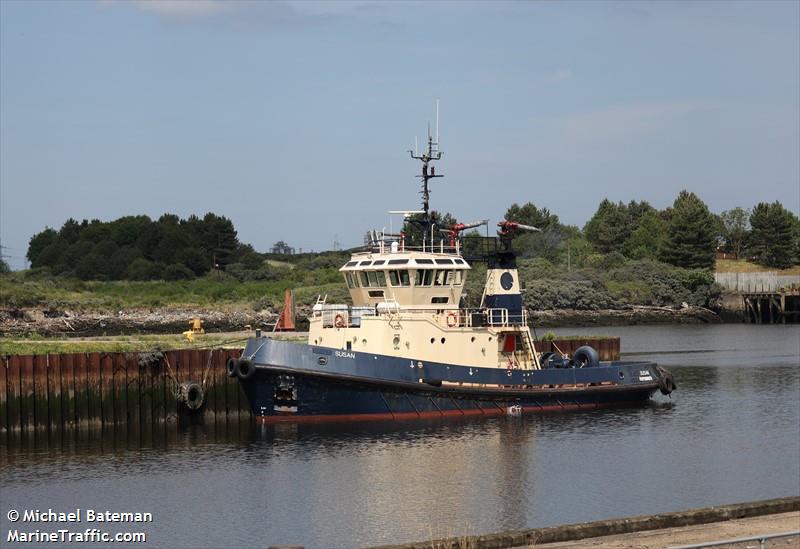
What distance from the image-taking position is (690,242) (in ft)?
388

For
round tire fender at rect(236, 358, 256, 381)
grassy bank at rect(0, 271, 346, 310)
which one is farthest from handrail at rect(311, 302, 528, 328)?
grassy bank at rect(0, 271, 346, 310)

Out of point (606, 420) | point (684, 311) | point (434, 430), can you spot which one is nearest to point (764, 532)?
point (434, 430)

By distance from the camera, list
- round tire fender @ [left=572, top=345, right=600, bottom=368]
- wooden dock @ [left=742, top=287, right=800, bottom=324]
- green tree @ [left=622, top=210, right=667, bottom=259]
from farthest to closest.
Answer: green tree @ [left=622, top=210, right=667, bottom=259], wooden dock @ [left=742, top=287, right=800, bottom=324], round tire fender @ [left=572, top=345, right=600, bottom=368]

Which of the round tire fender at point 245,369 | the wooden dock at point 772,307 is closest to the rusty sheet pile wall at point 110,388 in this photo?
the round tire fender at point 245,369

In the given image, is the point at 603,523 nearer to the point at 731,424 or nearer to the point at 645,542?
the point at 645,542

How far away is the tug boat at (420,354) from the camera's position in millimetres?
34312

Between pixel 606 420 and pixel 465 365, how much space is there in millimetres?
5261

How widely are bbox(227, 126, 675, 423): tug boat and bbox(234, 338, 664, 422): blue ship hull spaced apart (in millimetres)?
30

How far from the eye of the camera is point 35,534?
22844mm

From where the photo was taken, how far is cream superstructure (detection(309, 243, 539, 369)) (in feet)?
116

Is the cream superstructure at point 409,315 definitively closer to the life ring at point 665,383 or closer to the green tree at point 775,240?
the life ring at point 665,383

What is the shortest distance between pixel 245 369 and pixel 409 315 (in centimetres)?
546

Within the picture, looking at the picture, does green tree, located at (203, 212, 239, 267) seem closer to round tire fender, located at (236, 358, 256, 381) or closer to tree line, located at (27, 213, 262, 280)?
tree line, located at (27, 213, 262, 280)

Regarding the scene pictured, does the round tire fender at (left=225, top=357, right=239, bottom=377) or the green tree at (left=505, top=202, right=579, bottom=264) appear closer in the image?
the round tire fender at (left=225, top=357, right=239, bottom=377)
